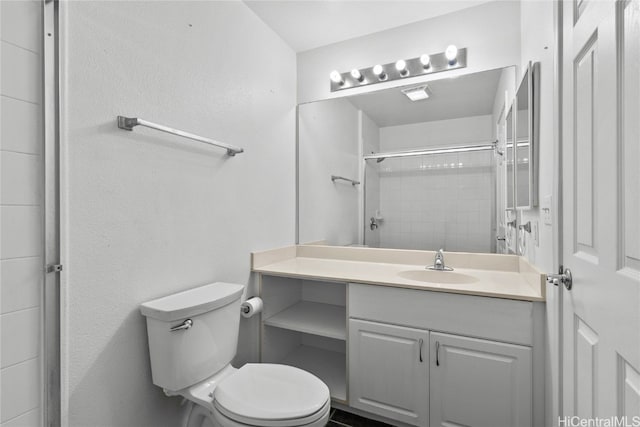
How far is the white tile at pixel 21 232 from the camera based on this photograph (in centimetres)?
84

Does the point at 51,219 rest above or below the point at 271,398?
above

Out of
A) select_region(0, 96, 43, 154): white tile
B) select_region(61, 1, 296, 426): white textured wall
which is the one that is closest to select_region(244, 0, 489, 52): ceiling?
select_region(61, 1, 296, 426): white textured wall

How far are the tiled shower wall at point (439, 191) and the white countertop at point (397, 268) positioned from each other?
9 centimetres

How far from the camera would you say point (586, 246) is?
845mm

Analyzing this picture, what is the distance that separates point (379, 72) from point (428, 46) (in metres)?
0.33

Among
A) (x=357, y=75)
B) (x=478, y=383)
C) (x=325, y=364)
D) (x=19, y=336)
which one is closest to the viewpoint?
(x=19, y=336)

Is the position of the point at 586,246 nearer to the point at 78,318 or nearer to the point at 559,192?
the point at 559,192

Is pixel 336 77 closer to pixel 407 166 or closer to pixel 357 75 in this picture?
pixel 357 75

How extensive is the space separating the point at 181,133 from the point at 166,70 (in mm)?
290

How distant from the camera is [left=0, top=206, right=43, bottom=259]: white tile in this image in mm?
837

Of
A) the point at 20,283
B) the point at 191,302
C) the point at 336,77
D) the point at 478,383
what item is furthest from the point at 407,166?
the point at 20,283

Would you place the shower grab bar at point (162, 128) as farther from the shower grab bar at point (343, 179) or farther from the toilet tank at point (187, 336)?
the shower grab bar at point (343, 179)

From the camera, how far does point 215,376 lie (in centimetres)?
130

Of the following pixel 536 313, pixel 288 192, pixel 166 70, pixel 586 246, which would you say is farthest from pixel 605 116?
pixel 288 192
